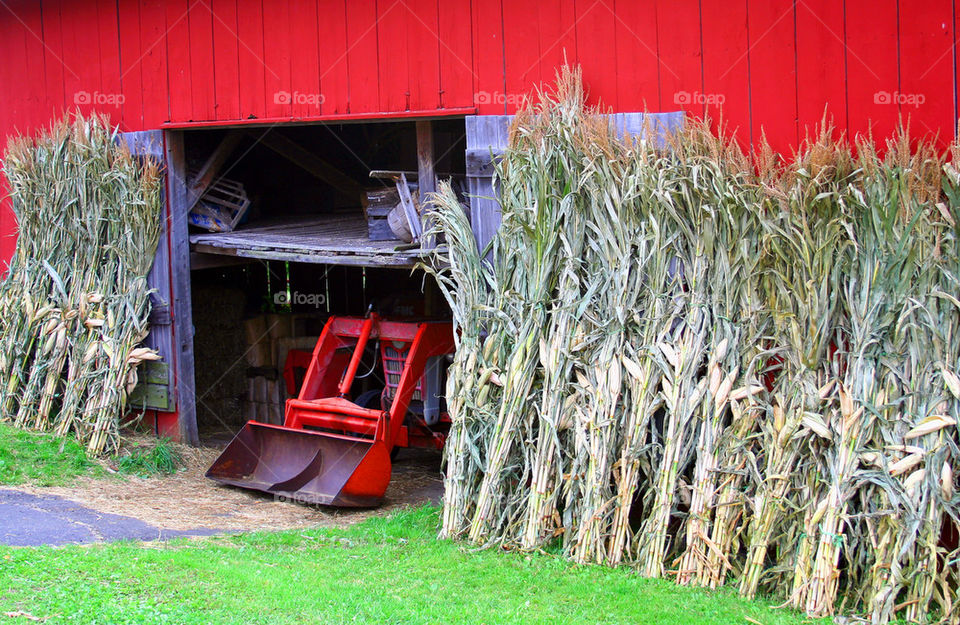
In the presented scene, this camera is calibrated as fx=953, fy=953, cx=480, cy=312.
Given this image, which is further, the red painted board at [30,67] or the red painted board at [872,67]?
the red painted board at [30,67]

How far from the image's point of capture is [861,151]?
A: 488 cm

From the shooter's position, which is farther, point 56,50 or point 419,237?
point 56,50

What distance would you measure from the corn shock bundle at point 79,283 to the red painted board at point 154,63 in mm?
408

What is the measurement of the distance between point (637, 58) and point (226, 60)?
3597 millimetres

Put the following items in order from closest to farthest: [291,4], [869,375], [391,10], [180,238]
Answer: [869,375] < [391,10] < [291,4] < [180,238]

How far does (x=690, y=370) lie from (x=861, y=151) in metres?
1.44

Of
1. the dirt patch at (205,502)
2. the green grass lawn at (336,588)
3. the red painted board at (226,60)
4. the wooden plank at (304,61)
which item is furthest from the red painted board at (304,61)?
the green grass lawn at (336,588)

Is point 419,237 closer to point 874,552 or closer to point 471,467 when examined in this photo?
point 471,467

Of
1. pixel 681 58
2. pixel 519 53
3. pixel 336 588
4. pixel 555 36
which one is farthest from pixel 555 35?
pixel 336 588

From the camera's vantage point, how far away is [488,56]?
6.44 meters

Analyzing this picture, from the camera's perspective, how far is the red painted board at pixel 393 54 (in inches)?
269

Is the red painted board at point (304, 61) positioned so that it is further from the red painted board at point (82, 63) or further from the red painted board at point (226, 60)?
the red painted board at point (82, 63)

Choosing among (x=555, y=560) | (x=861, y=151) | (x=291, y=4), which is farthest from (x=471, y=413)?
(x=291, y=4)

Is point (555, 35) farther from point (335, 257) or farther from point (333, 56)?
point (335, 257)
